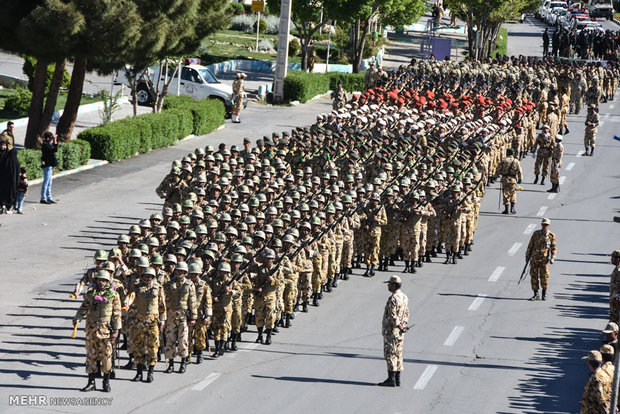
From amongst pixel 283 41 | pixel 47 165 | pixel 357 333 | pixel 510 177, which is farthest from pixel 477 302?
pixel 283 41

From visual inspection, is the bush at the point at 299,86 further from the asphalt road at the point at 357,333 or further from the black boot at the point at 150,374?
the black boot at the point at 150,374

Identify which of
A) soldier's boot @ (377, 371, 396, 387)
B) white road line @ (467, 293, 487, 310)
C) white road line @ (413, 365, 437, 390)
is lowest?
white road line @ (413, 365, 437, 390)

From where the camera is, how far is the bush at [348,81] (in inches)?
2069

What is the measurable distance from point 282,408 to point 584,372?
5.05m

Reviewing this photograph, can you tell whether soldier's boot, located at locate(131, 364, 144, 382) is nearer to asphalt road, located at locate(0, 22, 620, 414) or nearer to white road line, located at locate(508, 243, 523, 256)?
asphalt road, located at locate(0, 22, 620, 414)

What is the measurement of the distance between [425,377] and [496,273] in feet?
24.3

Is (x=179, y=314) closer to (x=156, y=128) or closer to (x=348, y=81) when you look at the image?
(x=156, y=128)

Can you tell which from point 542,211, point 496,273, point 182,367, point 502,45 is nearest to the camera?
point 182,367

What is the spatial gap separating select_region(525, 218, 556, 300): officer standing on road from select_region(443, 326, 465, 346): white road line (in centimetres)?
274

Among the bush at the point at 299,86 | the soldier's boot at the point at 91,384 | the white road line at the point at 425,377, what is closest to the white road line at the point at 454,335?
the white road line at the point at 425,377

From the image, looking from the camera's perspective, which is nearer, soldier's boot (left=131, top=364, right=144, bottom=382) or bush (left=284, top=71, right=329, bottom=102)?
soldier's boot (left=131, top=364, right=144, bottom=382)

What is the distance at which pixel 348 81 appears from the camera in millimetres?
52844

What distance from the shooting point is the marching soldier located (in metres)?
29.4

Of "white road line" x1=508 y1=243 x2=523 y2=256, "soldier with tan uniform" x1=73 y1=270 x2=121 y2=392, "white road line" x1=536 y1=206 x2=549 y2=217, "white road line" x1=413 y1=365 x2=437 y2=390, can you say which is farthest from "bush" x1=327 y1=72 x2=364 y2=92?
"soldier with tan uniform" x1=73 y1=270 x2=121 y2=392
